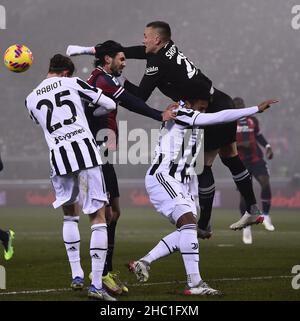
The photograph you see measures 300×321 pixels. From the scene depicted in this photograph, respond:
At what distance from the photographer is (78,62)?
40.9 metres

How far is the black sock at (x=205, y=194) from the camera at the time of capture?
9883 millimetres

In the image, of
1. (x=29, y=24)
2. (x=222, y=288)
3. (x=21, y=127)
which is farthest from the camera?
(x=29, y=24)

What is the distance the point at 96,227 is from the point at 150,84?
6.64 feet

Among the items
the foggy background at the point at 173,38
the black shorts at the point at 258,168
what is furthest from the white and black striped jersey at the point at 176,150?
the foggy background at the point at 173,38

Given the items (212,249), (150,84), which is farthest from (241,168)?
(212,249)

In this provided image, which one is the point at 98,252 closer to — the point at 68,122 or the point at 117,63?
the point at 68,122

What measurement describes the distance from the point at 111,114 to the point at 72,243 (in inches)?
57.4

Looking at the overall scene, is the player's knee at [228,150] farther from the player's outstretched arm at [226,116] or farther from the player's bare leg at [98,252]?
the player's bare leg at [98,252]

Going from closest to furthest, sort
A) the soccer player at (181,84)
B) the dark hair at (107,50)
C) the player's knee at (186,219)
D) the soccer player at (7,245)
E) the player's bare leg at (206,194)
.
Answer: the player's knee at (186,219) → the dark hair at (107,50) → the soccer player at (181,84) → the player's bare leg at (206,194) → the soccer player at (7,245)

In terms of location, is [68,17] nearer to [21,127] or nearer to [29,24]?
[29,24]

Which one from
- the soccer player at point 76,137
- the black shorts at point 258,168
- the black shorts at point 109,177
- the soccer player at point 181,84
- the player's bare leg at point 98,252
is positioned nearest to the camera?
the player's bare leg at point 98,252

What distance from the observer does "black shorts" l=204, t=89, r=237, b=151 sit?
9.27 metres

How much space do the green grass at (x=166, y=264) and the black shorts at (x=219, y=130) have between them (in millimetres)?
1553

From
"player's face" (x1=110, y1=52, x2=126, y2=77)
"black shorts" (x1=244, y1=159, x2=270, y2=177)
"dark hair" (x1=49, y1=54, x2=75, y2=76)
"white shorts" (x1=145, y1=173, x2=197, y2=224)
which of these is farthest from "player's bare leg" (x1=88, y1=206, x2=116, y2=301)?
"black shorts" (x1=244, y1=159, x2=270, y2=177)
